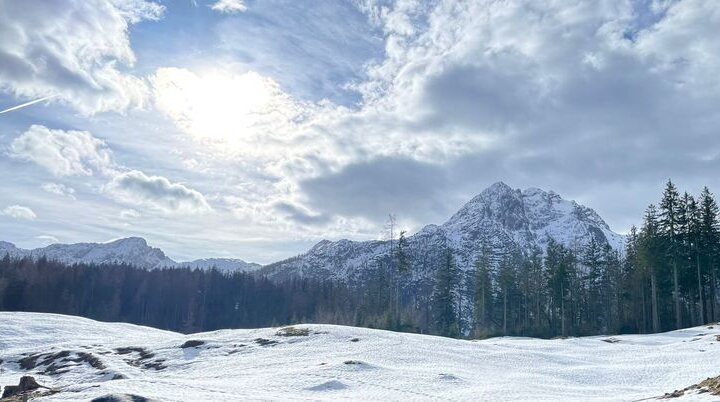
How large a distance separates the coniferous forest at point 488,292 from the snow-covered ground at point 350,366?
20614mm

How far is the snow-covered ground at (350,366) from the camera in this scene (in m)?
22.9

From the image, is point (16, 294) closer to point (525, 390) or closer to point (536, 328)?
point (536, 328)

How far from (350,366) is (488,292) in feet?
230

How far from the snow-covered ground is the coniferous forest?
812 inches

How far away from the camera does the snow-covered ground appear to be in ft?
75.1

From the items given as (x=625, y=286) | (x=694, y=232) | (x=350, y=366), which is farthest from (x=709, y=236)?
(x=350, y=366)

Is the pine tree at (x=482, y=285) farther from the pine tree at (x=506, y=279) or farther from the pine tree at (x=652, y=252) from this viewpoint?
the pine tree at (x=652, y=252)

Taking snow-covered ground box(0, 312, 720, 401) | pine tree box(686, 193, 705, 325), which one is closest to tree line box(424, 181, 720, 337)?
pine tree box(686, 193, 705, 325)

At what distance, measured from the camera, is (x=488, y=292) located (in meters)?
95.3

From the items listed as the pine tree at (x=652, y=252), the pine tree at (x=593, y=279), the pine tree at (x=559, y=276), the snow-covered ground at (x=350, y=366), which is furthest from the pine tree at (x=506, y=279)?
the snow-covered ground at (x=350, y=366)

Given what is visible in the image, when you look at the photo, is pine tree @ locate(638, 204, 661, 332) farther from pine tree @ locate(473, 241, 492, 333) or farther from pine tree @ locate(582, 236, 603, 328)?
pine tree @ locate(473, 241, 492, 333)

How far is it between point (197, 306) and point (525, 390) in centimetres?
14676

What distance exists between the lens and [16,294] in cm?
11169

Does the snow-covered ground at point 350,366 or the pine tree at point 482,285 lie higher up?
the pine tree at point 482,285
